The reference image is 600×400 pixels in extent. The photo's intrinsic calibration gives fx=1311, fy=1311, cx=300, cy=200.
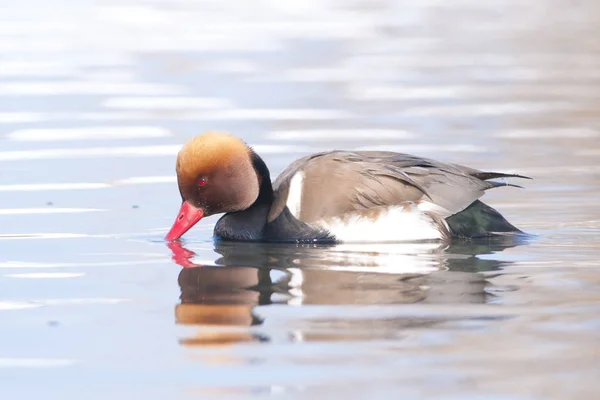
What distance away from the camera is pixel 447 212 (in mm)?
7680

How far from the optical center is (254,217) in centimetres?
788

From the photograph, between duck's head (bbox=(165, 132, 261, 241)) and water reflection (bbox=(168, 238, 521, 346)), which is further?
duck's head (bbox=(165, 132, 261, 241))

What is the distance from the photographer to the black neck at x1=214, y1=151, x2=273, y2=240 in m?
7.85

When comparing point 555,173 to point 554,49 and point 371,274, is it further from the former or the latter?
point 554,49

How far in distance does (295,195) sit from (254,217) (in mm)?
321

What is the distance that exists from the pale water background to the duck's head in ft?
0.77

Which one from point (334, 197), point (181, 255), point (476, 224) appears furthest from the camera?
point (476, 224)

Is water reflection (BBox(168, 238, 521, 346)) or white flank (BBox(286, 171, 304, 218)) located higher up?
white flank (BBox(286, 171, 304, 218))

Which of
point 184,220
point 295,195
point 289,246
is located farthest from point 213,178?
point 289,246

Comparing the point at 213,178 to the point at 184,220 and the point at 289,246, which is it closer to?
the point at 184,220

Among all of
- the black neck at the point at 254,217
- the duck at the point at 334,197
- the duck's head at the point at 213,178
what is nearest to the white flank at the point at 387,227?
the duck at the point at 334,197

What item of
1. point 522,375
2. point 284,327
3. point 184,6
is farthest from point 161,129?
point 184,6

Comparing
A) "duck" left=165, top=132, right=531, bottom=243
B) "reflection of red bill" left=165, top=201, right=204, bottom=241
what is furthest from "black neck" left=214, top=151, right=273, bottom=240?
"reflection of red bill" left=165, top=201, right=204, bottom=241

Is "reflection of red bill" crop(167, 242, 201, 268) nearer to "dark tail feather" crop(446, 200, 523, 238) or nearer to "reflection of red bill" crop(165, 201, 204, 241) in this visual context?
"reflection of red bill" crop(165, 201, 204, 241)
